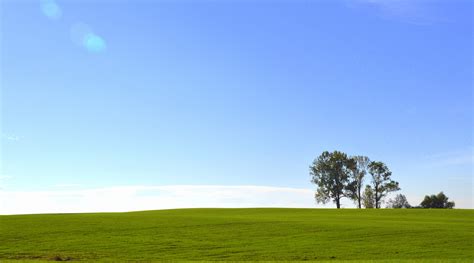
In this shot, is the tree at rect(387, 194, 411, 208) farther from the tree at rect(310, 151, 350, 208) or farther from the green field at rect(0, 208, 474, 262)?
the green field at rect(0, 208, 474, 262)

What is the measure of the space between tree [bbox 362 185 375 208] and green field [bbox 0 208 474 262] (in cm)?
6366

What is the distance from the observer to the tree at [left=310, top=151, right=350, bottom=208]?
360ft

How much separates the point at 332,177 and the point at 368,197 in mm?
9220

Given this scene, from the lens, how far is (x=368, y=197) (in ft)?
364

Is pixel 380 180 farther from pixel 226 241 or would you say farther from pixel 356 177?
pixel 226 241

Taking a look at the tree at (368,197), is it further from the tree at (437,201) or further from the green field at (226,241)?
the green field at (226,241)

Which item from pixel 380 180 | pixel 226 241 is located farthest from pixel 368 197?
pixel 226 241

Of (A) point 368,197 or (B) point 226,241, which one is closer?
(B) point 226,241

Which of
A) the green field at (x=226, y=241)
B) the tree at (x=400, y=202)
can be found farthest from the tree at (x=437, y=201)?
the green field at (x=226, y=241)

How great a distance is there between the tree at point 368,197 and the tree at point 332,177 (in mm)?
4732

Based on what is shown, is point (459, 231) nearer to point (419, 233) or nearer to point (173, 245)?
point (419, 233)

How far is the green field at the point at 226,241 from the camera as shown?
31875 mm

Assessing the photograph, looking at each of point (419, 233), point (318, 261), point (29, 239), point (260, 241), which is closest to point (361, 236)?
point (419, 233)

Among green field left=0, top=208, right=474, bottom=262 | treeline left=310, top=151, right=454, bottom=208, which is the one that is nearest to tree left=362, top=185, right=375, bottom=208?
treeline left=310, top=151, right=454, bottom=208
